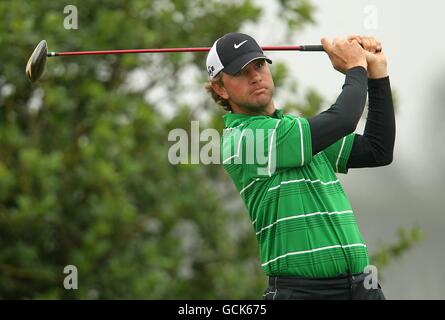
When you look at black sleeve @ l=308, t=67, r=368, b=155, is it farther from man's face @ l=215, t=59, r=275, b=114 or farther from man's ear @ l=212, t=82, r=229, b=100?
man's ear @ l=212, t=82, r=229, b=100

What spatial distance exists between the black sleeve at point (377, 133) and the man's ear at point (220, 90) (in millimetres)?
410

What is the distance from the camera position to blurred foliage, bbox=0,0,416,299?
284 inches

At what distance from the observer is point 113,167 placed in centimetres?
729

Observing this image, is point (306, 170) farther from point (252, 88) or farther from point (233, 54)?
point (233, 54)

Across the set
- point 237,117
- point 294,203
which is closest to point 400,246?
point 237,117

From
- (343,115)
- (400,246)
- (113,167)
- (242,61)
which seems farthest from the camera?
(400,246)

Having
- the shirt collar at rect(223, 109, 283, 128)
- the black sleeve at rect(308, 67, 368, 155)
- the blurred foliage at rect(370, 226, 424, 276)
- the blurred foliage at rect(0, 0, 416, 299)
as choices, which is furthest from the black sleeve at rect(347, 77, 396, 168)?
the blurred foliage at rect(370, 226, 424, 276)

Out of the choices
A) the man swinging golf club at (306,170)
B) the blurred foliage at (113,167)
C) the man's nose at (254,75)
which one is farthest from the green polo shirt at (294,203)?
the blurred foliage at (113,167)

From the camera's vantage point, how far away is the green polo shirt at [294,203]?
111 inches

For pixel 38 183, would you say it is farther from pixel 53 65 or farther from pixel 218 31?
pixel 218 31

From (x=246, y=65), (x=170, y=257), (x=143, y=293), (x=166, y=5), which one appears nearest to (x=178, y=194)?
(x=170, y=257)

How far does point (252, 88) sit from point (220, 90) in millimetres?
145

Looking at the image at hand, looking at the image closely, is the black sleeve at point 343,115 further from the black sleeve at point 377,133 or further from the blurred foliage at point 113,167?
the blurred foliage at point 113,167

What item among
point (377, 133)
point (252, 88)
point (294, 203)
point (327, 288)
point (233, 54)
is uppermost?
point (233, 54)
